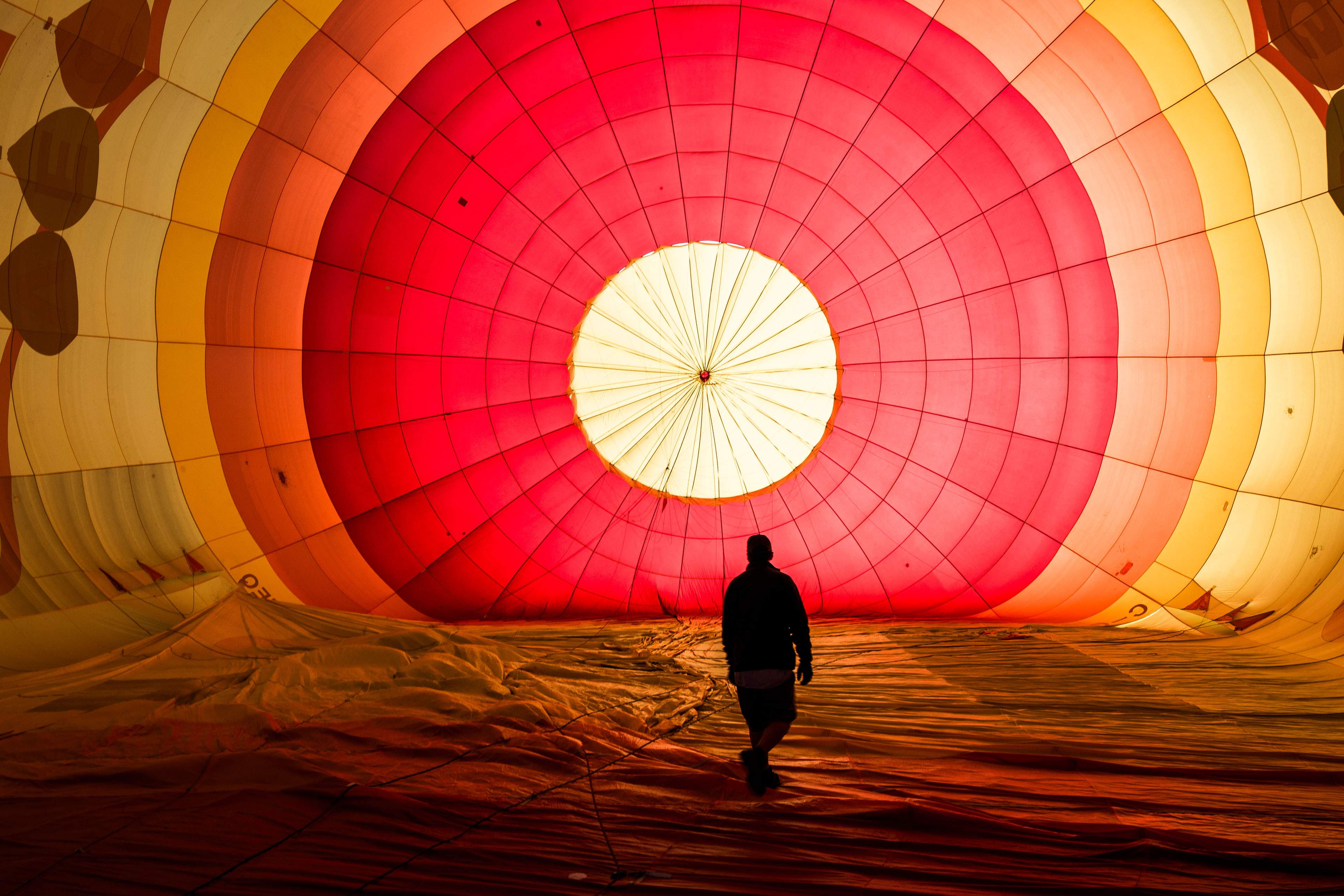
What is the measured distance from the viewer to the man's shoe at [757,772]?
8.57 ft

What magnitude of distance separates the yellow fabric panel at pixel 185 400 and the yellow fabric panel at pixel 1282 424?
7.13m

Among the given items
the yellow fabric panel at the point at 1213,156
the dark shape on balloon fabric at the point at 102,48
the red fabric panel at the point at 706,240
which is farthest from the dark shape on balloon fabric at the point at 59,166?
the yellow fabric panel at the point at 1213,156

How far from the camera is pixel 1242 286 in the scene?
518 cm

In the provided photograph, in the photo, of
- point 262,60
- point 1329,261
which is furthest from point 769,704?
point 262,60

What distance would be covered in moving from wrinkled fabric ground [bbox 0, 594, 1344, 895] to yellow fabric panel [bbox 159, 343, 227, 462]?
53.1 inches

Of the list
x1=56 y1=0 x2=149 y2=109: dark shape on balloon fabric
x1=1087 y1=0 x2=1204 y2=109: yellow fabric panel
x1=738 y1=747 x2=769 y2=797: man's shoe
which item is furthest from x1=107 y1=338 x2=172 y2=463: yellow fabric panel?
x1=1087 y1=0 x2=1204 y2=109: yellow fabric panel

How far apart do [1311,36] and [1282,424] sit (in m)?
2.28

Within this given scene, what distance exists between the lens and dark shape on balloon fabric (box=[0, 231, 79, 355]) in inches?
181

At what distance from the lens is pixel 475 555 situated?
21.6 feet

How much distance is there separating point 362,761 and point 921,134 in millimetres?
5445

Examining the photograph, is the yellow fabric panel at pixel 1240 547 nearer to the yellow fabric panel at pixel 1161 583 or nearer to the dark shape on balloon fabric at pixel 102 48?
the yellow fabric panel at pixel 1161 583

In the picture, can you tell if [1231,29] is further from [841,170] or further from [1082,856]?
[1082,856]

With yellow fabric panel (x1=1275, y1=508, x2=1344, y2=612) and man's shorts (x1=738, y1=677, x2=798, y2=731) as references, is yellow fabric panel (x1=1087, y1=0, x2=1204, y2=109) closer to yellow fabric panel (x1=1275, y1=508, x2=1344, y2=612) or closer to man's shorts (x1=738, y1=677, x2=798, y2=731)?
yellow fabric panel (x1=1275, y1=508, x2=1344, y2=612)

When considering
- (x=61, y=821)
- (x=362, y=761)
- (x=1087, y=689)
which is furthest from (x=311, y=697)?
(x=1087, y=689)
